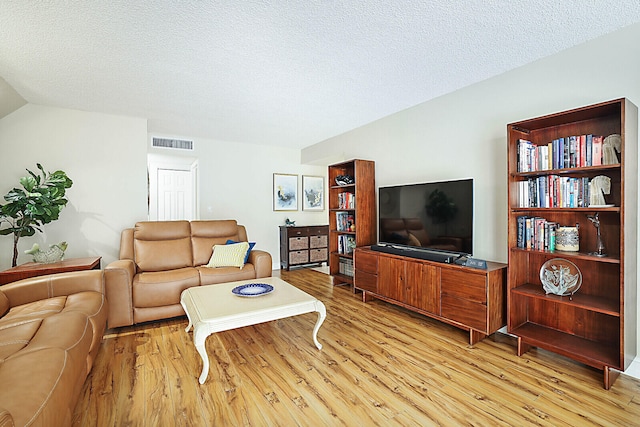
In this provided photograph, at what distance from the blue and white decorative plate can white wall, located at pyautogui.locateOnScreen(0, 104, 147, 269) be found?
238cm

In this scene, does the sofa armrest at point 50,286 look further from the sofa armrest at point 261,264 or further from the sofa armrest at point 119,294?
the sofa armrest at point 261,264

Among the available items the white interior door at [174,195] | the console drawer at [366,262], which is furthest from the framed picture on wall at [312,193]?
the console drawer at [366,262]

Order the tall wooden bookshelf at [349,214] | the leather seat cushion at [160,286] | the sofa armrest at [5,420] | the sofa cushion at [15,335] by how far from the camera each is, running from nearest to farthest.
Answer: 1. the sofa armrest at [5,420]
2. the sofa cushion at [15,335]
3. the leather seat cushion at [160,286]
4. the tall wooden bookshelf at [349,214]

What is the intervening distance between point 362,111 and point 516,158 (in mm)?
1965

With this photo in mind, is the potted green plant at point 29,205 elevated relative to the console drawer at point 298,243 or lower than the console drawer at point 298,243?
elevated

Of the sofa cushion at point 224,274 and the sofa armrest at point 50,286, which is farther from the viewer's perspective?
the sofa cushion at point 224,274

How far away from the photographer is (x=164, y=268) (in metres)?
3.38

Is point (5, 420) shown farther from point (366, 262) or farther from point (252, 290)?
point (366, 262)

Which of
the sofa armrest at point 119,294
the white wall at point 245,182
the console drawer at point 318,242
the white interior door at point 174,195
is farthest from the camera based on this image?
the console drawer at point 318,242

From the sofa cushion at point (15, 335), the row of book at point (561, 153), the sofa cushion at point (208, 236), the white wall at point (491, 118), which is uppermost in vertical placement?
the white wall at point (491, 118)

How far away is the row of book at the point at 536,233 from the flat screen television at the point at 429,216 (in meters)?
0.40

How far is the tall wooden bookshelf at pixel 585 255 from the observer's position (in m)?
1.87

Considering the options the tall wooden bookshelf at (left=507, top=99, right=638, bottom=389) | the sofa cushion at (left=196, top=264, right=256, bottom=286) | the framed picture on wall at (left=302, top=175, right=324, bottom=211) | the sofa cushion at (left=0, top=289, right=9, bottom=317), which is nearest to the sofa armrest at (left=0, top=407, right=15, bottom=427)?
the sofa cushion at (left=0, top=289, right=9, bottom=317)

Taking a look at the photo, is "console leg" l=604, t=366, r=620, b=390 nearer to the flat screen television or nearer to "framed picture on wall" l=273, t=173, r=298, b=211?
the flat screen television
